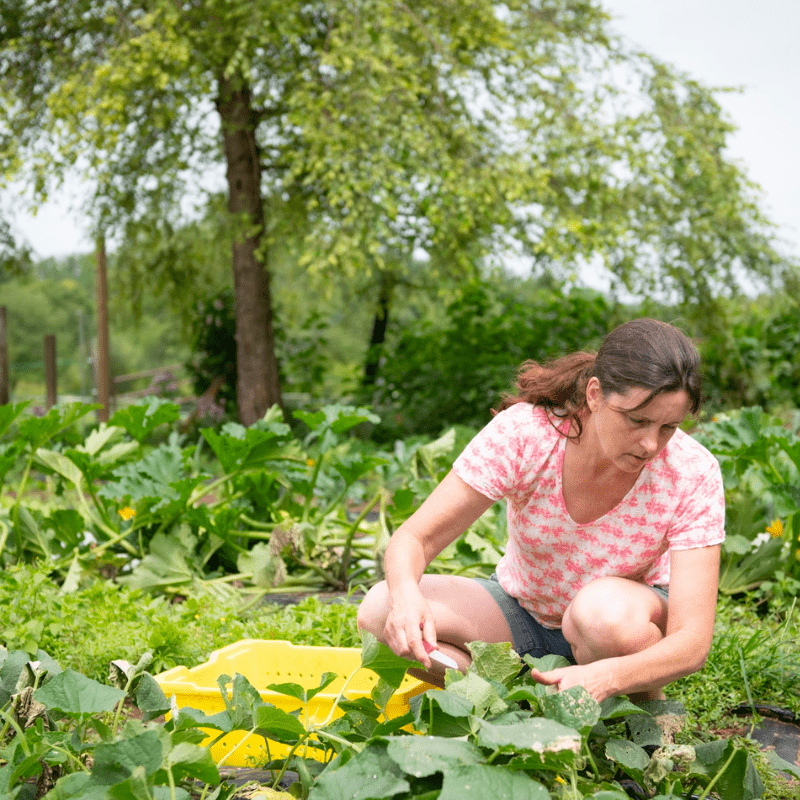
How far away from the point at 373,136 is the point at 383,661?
15.5ft

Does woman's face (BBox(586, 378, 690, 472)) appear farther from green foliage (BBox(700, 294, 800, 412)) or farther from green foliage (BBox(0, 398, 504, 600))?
green foliage (BBox(700, 294, 800, 412))

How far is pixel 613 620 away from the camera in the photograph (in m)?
1.67

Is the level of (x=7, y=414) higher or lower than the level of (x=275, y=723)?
higher

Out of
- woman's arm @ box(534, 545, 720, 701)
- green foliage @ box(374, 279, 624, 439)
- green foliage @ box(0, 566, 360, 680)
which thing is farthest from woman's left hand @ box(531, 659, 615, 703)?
green foliage @ box(374, 279, 624, 439)

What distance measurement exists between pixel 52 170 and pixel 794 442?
17.2 ft

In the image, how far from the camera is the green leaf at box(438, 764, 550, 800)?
3.71ft

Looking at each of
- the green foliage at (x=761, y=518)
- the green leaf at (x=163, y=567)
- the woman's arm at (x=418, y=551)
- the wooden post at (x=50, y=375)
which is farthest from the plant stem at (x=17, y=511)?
the wooden post at (x=50, y=375)

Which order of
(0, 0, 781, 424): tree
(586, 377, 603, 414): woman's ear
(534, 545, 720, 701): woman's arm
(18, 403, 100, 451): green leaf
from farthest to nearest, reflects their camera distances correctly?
1. (0, 0, 781, 424): tree
2. (18, 403, 100, 451): green leaf
3. (586, 377, 603, 414): woman's ear
4. (534, 545, 720, 701): woman's arm

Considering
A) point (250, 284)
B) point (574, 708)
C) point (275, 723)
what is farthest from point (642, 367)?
point (250, 284)

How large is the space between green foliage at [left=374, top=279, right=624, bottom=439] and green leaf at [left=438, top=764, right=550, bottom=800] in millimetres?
6252

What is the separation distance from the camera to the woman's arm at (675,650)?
147 cm

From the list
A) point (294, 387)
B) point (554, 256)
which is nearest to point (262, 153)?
point (294, 387)

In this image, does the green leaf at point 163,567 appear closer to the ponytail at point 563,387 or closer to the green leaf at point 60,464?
the green leaf at point 60,464

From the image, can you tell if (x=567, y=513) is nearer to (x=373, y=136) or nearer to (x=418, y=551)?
(x=418, y=551)
